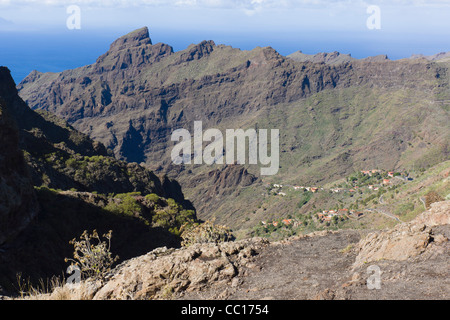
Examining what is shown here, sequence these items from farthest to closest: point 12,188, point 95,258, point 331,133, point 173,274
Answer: point 331,133
point 12,188
point 95,258
point 173,274

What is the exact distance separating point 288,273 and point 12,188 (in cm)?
1956

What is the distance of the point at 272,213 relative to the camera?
9312cm

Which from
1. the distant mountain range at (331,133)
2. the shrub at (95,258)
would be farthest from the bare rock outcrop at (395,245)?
the distant mountain range at (331,133)

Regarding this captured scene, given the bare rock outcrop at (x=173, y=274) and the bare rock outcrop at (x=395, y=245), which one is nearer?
the bare rock outcrop at (x=173, y=274)

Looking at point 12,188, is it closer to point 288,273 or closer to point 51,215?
point 51,215

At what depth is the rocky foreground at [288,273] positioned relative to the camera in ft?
30.8

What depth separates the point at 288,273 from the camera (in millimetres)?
11422

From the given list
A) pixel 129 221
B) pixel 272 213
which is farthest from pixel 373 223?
pixel 272 213

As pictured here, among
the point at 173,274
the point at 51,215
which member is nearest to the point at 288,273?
the point at 173,274

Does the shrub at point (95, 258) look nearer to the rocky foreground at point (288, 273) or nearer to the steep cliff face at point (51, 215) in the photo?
the rocky foreground at point (288, 273)

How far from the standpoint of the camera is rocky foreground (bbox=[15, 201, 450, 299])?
9.38m

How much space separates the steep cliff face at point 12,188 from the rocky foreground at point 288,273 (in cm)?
1293

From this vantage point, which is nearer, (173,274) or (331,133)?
(173,274)
